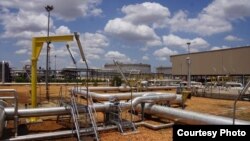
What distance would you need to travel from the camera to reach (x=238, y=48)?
49906 mm

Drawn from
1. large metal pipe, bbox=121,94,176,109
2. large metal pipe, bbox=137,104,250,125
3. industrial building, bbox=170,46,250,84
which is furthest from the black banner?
industrial building, bbox=170,46,250,84

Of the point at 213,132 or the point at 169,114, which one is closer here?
the point at 213,132

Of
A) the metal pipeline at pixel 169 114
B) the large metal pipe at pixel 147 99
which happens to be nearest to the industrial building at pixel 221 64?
the large metal pipe at pixel 147 99

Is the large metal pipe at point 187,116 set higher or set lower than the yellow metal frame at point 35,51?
lower

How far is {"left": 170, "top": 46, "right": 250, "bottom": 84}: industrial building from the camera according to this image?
48781 mm

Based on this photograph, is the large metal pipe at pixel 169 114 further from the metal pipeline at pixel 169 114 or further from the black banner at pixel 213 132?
the black banner at pixel 213 132

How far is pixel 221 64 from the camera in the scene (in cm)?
5344

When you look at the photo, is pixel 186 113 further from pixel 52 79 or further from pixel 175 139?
pixel 52 79

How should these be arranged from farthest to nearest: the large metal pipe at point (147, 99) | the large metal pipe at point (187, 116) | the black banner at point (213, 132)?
the large metal pipe at point (147, 99)
the large metal pipe at point (187, 116)
the black banner at point (213, 132)

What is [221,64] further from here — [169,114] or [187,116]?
[187,116]

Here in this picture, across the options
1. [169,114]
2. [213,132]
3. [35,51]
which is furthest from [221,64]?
[213,132]

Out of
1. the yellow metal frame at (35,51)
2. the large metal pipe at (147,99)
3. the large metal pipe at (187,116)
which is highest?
the yellow metal frame at (35,51)

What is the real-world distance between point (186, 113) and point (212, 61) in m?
46.8

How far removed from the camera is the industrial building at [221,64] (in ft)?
160
